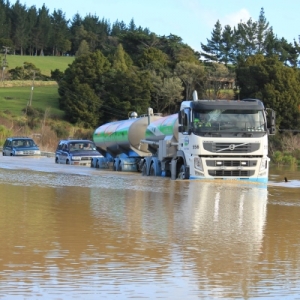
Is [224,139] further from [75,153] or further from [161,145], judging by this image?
[75,153]

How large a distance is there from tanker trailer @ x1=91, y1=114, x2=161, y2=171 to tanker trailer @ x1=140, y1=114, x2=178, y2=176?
933 mm

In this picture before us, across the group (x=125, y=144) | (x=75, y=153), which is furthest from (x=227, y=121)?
(x=75, y=153)

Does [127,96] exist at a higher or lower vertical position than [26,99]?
lower

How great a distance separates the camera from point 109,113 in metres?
77.7

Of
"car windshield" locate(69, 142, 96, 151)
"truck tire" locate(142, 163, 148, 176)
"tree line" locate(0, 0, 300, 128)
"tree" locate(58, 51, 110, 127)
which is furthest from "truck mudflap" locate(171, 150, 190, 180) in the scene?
"tree" locate(58, 51, 110, 127)

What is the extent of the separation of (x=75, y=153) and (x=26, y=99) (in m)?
56.6

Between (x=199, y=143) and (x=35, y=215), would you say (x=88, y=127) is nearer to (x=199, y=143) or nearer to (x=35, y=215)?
(x=199, y=143)

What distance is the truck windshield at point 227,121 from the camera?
23188 millimetres

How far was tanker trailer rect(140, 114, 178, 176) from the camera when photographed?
1017 inches

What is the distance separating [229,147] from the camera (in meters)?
23.0

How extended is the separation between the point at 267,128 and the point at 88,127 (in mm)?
54678

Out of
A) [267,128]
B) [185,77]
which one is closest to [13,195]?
[267,128]

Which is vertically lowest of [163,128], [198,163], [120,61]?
[198,163]

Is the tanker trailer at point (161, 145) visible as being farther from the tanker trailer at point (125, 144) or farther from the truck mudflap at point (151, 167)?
the tanker trailer at point (125, 144)
